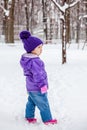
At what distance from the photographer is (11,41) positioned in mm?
27453

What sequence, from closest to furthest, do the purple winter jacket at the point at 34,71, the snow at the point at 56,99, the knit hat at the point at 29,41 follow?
the purple winter jacket at the point at 34,71 → the knit hat at the point at 29,41 → the snow at the point at 56,99

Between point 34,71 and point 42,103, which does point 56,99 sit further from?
point 34,71

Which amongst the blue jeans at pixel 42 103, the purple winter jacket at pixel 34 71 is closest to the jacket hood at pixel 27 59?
the purple winter jacket at pixel 34 71

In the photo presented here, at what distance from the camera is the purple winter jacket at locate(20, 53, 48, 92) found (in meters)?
6.22

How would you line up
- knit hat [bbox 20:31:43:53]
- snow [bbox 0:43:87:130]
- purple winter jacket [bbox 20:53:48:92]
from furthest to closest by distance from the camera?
snow [bbox 0:43:87:130] < knit hat [bbox 20:31:43:53] < purple winter jacket [bbox 20:53:48:92]

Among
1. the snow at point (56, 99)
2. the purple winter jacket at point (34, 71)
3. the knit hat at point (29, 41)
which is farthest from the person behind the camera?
the snow at point (56, 99)

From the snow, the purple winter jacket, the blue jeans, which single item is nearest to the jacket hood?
the purple winter jacket

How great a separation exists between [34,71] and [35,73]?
36 mm

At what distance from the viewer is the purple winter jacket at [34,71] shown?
6.22 meters

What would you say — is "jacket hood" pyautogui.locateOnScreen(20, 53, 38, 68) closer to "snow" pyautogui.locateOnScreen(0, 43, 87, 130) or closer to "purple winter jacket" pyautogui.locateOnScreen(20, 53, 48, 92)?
"purple winter jacket" pyautogui.locateOnScreen(20, 53, 48, 92)

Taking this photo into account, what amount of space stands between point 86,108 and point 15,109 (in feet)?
4.29

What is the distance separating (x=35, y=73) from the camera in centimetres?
620

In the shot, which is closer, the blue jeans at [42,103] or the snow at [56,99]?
the blue jeans at [42,103]

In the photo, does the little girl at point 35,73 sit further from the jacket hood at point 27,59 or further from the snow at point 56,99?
the snow at point 56,99
